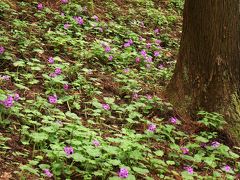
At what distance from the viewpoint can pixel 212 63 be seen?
4781 mm

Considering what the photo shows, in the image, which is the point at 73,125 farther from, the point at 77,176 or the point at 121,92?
the point at 121,92

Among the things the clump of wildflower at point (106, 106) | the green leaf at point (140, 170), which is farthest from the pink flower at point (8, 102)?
the green leaf at point (140, 170)

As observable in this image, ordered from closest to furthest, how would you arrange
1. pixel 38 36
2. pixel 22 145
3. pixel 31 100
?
pixel 22 145, pixel 31 100, pixel 38 36

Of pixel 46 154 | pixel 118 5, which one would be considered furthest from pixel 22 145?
pixel 118 5

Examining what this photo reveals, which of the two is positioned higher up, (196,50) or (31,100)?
(196,50)

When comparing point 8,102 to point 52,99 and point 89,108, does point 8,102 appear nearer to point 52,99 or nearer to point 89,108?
point 52,99

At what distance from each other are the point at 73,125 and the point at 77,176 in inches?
21.6

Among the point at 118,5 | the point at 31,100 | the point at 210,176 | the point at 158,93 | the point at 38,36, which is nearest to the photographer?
the point at 210,176

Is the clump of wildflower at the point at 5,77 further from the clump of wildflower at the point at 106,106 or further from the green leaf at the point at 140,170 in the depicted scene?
the green leaf at the point at 140,170

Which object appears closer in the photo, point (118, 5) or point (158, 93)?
point (158, 93)

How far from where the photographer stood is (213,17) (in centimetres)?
485

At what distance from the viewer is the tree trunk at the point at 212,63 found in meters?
4.74

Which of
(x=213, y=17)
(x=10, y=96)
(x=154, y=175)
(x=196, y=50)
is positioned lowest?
(x=154, y=175)

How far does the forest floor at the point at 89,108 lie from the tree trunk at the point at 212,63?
0.20 metres
